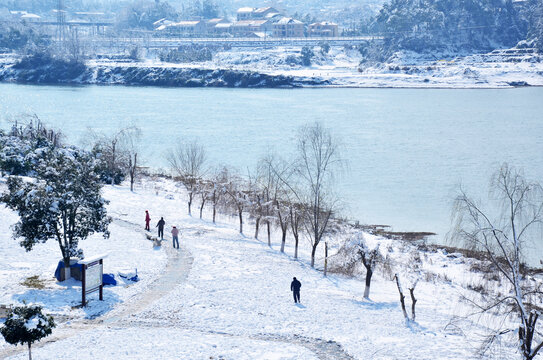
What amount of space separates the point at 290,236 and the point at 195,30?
157292 mm

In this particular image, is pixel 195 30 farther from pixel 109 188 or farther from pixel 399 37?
pixel 109 188

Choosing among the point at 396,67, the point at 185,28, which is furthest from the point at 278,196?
the point at 185,28

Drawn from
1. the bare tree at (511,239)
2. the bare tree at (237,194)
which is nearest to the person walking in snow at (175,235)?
the bare tree at (237,194)

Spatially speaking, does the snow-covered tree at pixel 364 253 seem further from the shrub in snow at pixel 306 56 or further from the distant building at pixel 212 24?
the distant building at pixel 212 24

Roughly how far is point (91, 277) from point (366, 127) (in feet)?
142

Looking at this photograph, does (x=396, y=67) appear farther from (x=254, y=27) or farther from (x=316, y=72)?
(x=254, y=27)

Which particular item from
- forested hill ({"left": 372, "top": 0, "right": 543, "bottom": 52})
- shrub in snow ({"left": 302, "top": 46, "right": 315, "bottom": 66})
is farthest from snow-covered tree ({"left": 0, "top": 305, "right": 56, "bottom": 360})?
forested hill ({"left": 372, "top": 0, "right": 543, "bottom": 52})

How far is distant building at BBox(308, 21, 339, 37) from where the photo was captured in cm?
15512

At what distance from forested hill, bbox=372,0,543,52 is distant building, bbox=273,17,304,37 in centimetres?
2688

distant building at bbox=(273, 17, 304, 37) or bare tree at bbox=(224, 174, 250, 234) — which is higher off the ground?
distant building at bbox=(273, 17, 304, 37)

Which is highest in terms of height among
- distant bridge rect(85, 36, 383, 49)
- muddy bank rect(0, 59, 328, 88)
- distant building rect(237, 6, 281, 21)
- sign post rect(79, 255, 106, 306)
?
distant building rect(237, 6, 281, 21)

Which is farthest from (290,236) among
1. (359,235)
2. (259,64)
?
(259,64)

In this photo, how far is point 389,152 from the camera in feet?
149

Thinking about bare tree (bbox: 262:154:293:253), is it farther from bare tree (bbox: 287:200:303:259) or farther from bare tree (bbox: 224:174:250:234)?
bare tree (bbox: 224:174:250:234)
